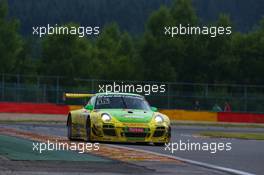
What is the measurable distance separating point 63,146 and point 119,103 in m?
2.09

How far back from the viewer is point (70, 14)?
159 meters

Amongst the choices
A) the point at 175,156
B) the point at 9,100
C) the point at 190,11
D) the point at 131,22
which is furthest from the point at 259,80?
the point at 131,22

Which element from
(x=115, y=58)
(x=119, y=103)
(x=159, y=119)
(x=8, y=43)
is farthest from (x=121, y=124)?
(x=115, y=58)

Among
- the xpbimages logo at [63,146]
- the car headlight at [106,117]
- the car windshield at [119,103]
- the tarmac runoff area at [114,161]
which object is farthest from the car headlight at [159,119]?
the xpbimages logo at [63,146]

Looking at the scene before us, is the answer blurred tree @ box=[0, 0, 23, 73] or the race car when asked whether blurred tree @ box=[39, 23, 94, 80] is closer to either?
blurred tree @ box=[0, 0, 23, 73]

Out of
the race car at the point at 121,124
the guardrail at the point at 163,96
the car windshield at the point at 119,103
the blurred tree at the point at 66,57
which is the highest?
the blurred tree at the point at 66,57

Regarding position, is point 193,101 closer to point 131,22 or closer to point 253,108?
point 253,108

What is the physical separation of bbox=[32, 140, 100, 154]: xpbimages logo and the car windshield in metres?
0.93

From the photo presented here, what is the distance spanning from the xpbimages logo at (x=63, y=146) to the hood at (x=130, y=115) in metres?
0.77

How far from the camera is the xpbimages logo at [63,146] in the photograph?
17.3 m

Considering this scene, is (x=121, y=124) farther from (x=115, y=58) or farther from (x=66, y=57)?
(x=115, y=58)

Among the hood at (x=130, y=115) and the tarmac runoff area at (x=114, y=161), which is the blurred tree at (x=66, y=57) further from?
the tarmac runoff area at (x=114, y=161)

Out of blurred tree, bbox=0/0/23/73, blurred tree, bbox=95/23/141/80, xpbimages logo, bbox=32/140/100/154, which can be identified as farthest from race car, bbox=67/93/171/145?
blurred tree, bbox=0/0/23/73

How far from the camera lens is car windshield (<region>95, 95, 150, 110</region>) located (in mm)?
19688
